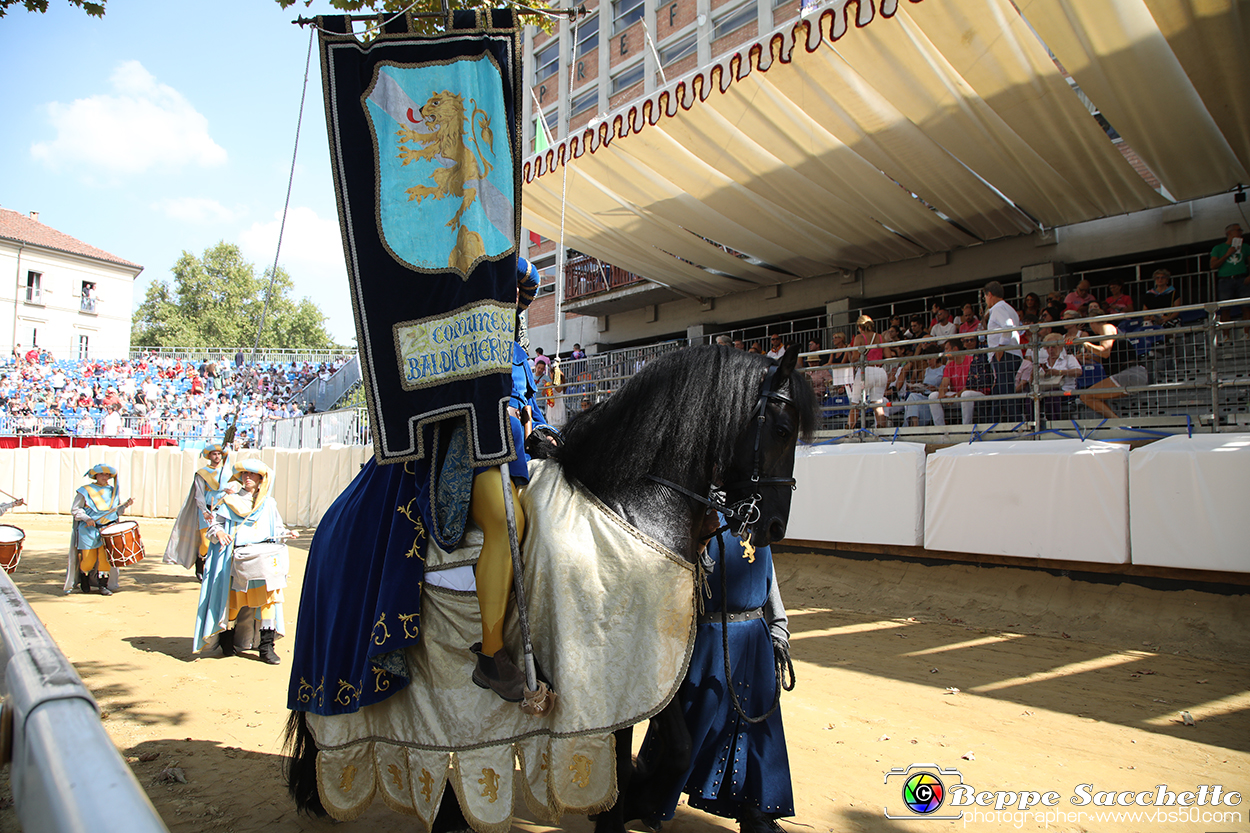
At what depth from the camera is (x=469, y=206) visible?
9.13ft

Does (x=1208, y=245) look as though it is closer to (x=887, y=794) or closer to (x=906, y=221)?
(x=906, y=221)

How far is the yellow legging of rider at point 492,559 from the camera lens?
104 inches

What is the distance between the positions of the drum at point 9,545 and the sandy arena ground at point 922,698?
3.79 ft

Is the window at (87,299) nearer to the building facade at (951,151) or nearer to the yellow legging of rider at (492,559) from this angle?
the building facade at (951,151)

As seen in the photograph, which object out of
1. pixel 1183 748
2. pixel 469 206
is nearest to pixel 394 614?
pixel 469 206

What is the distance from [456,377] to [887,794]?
3.07 metres

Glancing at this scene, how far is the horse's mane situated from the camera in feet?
9.48

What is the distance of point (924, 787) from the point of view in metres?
3.63

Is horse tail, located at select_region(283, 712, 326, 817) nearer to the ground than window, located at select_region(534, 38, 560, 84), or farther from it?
nearer to the ground

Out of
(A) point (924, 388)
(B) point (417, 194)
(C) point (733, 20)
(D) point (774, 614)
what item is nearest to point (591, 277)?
(C) point (733, 20)

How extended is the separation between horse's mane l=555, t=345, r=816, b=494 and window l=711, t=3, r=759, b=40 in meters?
18.8

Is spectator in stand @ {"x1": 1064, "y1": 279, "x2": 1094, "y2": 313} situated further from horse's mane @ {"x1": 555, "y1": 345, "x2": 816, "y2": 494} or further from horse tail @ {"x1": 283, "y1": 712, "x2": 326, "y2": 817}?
horse tail @ {"x1": 283, "y1": 712, "x2": 326, "y2": 817}

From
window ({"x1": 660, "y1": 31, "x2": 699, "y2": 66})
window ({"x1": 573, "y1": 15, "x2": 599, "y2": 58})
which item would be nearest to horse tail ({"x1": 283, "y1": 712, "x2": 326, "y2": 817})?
window ({"x1": 660, "y1": 31, "x2": 699, "y2": 66})

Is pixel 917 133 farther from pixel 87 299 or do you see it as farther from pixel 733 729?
pixel 87 299
